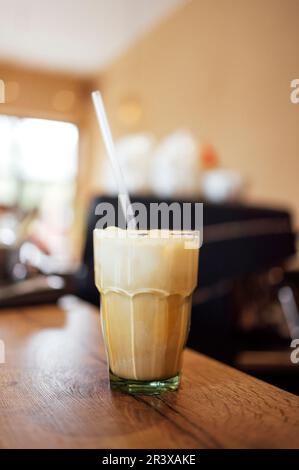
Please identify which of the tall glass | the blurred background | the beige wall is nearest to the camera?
the tall glass

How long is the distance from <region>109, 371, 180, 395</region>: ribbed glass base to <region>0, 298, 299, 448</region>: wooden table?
1 cm

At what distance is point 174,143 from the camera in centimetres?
251

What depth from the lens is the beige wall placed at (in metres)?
3.12

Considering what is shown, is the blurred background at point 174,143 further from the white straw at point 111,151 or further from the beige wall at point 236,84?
the white straw at point 111,151

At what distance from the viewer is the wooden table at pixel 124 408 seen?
0.45 meters

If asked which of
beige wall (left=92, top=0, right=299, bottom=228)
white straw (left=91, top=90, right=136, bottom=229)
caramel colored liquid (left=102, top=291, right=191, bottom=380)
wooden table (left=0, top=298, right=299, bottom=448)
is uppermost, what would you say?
beige wall (left=92, top=0, right=299, bottom=228)

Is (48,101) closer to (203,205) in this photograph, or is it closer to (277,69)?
(277,69)

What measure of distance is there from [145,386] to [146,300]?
0.33 ft

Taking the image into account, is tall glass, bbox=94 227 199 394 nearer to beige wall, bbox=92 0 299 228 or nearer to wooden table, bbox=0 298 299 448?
wooden table, bbox=0 298 299 448

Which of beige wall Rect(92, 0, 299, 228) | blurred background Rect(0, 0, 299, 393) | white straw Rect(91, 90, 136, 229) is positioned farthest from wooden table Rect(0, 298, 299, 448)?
beige wall Rect(92, 0, 299, 228)

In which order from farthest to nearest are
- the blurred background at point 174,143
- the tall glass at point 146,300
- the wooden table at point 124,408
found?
the blurred background at point 174,143, the tall glass at point 146,300, the wooden table at point 124,408

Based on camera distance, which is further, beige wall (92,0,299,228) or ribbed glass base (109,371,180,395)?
beige wall (92,0,299,228)

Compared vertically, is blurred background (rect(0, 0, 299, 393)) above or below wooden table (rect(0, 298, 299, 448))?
above

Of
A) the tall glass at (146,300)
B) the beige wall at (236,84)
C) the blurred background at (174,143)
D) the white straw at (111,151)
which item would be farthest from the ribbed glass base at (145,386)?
the beige wall at (236,84)
